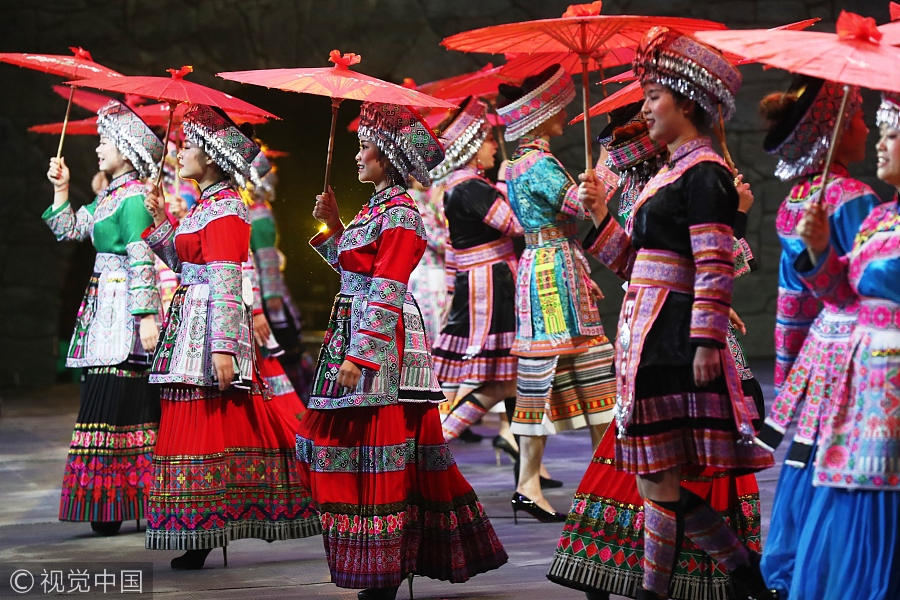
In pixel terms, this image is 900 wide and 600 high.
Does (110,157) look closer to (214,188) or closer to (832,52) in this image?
(214,188)

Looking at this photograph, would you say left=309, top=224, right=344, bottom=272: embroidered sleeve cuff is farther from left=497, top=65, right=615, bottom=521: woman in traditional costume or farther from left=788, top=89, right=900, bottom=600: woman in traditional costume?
left=788, top=89, right=900, bottom=600: woman in traditional costume

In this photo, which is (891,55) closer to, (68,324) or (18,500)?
(18,500)

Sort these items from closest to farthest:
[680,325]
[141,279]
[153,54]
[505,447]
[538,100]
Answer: [680,325] < [141,279] < [538,100] < [505,447] < [153,54]

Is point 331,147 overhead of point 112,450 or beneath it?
overhead

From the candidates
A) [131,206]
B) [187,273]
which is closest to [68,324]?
[131,206]

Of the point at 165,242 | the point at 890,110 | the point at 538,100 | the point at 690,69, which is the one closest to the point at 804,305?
the point at 890,110

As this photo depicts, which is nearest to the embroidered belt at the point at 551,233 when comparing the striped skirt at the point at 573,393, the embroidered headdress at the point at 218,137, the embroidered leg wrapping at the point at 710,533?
the striped skirt at the point at 573,393

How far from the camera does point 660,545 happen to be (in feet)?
10.9

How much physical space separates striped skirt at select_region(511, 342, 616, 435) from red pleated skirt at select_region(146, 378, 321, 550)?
1087 millimetres

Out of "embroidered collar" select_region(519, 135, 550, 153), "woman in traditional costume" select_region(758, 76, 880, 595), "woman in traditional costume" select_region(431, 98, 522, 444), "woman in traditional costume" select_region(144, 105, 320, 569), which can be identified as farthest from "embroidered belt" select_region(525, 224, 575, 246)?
"woman in traditional costume" select_region(758, 76, 880, 595)

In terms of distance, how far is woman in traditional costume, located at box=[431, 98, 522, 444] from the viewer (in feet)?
20.0

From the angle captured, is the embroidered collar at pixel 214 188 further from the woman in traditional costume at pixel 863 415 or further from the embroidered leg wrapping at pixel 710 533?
the woman in traditional costume at pixel 863 415

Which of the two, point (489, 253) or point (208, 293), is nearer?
point (208, 293)

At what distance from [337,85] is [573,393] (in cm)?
210
